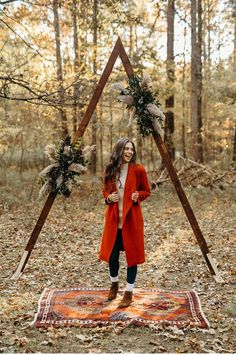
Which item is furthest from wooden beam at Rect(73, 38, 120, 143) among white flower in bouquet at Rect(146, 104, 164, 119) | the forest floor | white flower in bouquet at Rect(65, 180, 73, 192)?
the forest floor

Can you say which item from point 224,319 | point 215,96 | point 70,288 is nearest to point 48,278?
point 70,288

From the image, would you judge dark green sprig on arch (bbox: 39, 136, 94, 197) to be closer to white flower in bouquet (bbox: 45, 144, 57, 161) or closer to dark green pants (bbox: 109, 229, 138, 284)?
white flower in bouquet (bbox: 45, 144, 57, 161)

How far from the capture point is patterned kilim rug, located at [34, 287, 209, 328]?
4957mm

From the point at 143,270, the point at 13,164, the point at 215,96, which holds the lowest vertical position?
the point at 143,270

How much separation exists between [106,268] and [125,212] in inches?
99.9

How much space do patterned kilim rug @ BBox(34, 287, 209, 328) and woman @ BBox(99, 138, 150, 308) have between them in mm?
224

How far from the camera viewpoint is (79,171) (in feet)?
21.8

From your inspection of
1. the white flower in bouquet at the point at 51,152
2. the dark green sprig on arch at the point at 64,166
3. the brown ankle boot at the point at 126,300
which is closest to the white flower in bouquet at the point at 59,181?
the dark green sprig on arch at the point at 64,166

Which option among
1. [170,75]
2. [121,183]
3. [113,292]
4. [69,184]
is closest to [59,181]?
[69,184]

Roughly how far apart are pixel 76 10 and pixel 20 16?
5.00ft

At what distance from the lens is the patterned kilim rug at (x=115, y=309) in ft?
16.3

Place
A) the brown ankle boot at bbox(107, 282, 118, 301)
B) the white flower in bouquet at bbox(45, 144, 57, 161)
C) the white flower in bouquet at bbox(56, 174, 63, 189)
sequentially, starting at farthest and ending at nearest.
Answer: the white flower in bouquet at bbox(45, 144, 57, 161) < the white flower in bouquet at bbox(56, 174, 63, 189) < the brown ankle boot at bbox(107, 282, 118, 301)

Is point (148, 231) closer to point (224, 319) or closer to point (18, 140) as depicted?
point (224, 319)

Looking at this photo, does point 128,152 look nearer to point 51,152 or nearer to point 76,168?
point 76,168
